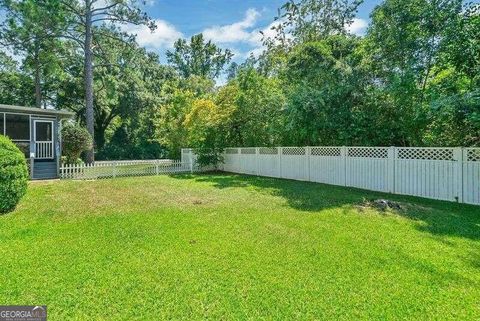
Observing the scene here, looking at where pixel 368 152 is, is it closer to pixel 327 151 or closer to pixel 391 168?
pixel 391 168

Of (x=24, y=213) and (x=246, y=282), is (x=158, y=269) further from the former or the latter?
(x=24, y=213)

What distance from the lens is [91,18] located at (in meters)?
Answer: 17.9

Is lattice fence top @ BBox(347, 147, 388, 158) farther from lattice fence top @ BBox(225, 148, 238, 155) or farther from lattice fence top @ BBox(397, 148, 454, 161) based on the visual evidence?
lattice fence top @ BBox(225, 148, 238, 155)

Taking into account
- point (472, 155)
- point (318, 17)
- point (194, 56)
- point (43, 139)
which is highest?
point (194, 56)

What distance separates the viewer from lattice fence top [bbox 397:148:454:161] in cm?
753

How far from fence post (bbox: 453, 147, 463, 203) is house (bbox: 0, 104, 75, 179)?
559 inches

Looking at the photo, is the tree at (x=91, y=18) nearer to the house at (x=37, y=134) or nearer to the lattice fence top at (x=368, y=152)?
the house at (x=37, y=134)

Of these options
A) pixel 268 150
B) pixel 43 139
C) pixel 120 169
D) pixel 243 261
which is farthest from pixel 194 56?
pixel 243 261

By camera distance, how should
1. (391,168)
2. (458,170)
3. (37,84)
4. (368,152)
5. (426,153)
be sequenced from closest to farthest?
(458,170) → (426,153) → (391,168) → (368,152) → (37,84)

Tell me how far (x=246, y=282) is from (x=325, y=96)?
8.49 m

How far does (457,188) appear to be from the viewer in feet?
24.1

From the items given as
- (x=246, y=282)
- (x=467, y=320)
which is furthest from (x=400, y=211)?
(x=246, y=282)

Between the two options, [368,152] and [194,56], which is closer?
[368,152]

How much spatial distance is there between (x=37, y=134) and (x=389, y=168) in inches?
582
